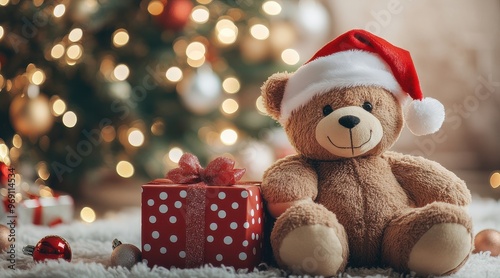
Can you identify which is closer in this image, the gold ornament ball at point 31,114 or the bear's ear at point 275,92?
the bear's ear at point 275,92

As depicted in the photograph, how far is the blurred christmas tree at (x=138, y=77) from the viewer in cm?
184

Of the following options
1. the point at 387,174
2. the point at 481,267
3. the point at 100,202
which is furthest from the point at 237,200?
the point at 100,202

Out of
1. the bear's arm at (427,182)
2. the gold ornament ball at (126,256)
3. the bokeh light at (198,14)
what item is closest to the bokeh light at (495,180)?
the bokeh light at (198,14)

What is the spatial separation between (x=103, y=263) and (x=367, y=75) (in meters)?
0.58

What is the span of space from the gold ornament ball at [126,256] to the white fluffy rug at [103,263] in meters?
0.02

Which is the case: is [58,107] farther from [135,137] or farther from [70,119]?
[135,137]

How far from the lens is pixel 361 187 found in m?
0.97

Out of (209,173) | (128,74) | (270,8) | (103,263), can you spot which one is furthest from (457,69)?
(103,263)

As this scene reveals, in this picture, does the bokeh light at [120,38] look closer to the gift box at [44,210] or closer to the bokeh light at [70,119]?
the bokeh light at [70,119]

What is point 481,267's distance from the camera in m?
0.97

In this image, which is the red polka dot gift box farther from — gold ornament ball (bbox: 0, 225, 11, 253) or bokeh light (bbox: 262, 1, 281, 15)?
bokeh light (bbox: 262, 1, 281, 15)

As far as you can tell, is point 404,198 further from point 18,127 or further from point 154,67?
point 18,127

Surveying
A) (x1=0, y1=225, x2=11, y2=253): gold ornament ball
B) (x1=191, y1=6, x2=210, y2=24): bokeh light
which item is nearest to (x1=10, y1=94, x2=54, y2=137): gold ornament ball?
(x1=191, y1=6, x2=210, y2=24): bokeh light

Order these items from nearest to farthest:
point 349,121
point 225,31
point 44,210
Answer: point 349,121 < point 44,210 < point 225,31
